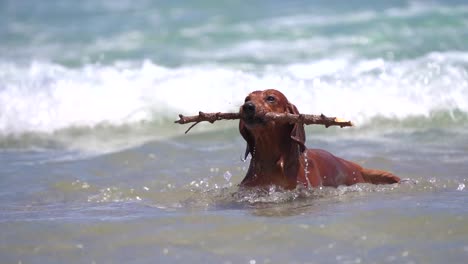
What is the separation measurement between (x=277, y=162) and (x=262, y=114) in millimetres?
428

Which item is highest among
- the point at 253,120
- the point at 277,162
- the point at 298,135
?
the point at 253,120

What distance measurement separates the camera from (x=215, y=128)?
376 inches

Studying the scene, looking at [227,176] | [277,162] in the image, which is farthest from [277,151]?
[227,176]

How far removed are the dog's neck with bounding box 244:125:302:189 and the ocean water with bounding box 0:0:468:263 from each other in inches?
4.8

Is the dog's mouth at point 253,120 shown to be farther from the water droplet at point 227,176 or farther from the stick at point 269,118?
the water droplet at point 227,176

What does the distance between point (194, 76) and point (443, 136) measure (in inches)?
155

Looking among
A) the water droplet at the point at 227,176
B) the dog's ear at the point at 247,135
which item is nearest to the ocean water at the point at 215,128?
the water droplet at the point at 227,176

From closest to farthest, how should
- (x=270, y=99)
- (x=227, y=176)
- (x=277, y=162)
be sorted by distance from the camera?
(x=270, y=99), (x=277, y=162), (x=227, y=176)

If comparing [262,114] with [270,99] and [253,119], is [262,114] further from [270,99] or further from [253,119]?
[270,99]

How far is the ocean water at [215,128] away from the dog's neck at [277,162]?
121 mm

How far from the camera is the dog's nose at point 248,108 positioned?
242 inches

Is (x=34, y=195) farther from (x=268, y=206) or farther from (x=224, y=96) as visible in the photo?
(x=224, y=96)

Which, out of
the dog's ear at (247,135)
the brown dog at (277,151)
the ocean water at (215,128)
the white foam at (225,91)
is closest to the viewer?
the ocean water at (215,128)

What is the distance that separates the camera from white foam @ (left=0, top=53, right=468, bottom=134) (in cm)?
1028
